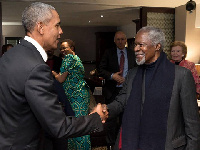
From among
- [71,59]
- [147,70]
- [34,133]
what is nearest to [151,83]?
[147,70]

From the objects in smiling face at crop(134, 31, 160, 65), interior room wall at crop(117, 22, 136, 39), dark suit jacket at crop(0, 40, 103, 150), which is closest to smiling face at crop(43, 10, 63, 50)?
dark suit jacket at crop(0, 40, 103, 150)

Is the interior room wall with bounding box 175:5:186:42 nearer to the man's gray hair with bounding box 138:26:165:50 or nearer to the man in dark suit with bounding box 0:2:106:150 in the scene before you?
the man's gray hair with bounding box 138:26:165:50

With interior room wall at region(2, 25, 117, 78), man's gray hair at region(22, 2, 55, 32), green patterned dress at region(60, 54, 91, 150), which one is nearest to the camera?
man's gray hair at region(22, 2, 55, 32)

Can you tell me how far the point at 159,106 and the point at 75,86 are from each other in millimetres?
1754

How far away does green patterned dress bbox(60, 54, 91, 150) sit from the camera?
3.37 metres

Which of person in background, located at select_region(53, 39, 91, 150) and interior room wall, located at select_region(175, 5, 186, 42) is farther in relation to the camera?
interior room wall, located at select_region(175, 5, 186, 42)

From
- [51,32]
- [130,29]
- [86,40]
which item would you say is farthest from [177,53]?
[86,40]

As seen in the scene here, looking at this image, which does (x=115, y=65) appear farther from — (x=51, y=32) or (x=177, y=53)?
(x=51, y=32)

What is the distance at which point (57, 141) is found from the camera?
219cm

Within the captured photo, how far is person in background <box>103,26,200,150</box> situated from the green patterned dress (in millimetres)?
1493

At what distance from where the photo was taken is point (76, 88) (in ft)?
11.2

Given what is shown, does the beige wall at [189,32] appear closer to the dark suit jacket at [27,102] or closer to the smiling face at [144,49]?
the smiling face at [144,49]

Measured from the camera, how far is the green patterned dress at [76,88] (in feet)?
11.1

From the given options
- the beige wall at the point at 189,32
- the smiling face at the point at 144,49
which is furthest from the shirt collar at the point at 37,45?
the beige wall at the point at 189,32
